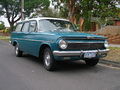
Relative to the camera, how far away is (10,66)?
24.7 feet

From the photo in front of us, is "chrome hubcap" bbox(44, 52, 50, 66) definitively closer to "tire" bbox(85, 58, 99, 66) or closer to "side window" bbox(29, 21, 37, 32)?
"side window" bbox(29, 21, 37, 32)

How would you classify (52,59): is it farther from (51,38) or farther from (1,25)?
(1,25)

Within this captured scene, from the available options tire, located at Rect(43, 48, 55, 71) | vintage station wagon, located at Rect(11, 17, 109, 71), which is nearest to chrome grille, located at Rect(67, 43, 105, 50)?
vintage station wagon, located at Rect(11, 17, 109, 71)

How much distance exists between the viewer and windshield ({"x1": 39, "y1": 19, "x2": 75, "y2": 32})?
7.36 m

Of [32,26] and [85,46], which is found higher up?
[32,26]

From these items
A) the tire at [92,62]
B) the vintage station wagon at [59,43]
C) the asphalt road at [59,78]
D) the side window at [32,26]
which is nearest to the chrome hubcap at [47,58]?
the vintage station wagon at [59,43]

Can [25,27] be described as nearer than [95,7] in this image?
Yes

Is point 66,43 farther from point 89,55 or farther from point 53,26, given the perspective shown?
point 53,26

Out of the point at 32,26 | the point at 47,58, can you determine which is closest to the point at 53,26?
the point at 32,26

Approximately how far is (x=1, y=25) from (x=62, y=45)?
128 ft

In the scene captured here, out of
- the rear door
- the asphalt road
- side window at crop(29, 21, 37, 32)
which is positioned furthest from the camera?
the rear door

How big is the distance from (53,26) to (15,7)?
107ft

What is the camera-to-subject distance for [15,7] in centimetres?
3825

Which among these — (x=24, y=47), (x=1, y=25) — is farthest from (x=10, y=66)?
(x=1, y=25)
